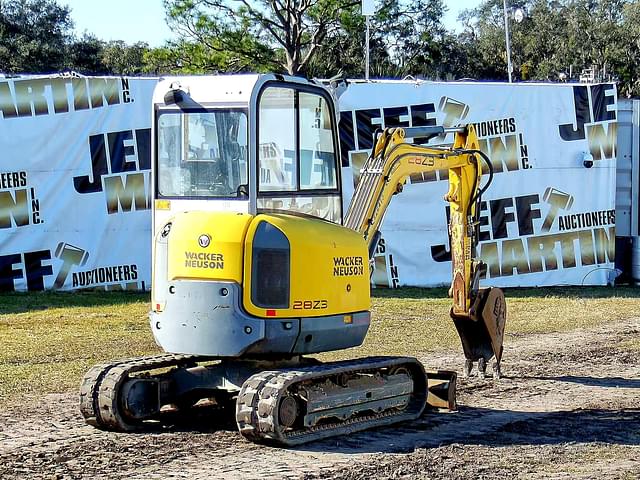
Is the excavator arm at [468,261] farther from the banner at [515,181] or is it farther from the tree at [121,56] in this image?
the tree at [121,56]

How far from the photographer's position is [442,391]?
9594 mm

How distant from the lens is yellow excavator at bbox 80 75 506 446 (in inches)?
322

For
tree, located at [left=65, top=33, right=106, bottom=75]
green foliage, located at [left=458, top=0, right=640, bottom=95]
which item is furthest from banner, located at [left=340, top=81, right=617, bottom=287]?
tree, located at [left=65, top=33, right=106, bottom=75]

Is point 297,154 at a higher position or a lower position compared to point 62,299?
higher

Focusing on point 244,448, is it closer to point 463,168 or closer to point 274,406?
point 274,406

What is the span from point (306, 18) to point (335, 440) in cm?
3936

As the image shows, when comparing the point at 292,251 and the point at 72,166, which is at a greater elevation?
the point at 72,166

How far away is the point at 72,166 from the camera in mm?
18484

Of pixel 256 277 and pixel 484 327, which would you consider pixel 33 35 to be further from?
pixel 256 277

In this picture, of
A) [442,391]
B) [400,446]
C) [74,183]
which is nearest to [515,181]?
[74,183]

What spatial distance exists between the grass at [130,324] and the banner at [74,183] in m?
0.54

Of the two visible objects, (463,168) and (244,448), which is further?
(463,168)

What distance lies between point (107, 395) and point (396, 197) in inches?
463

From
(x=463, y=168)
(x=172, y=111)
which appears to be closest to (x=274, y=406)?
(x=172, y=111)
